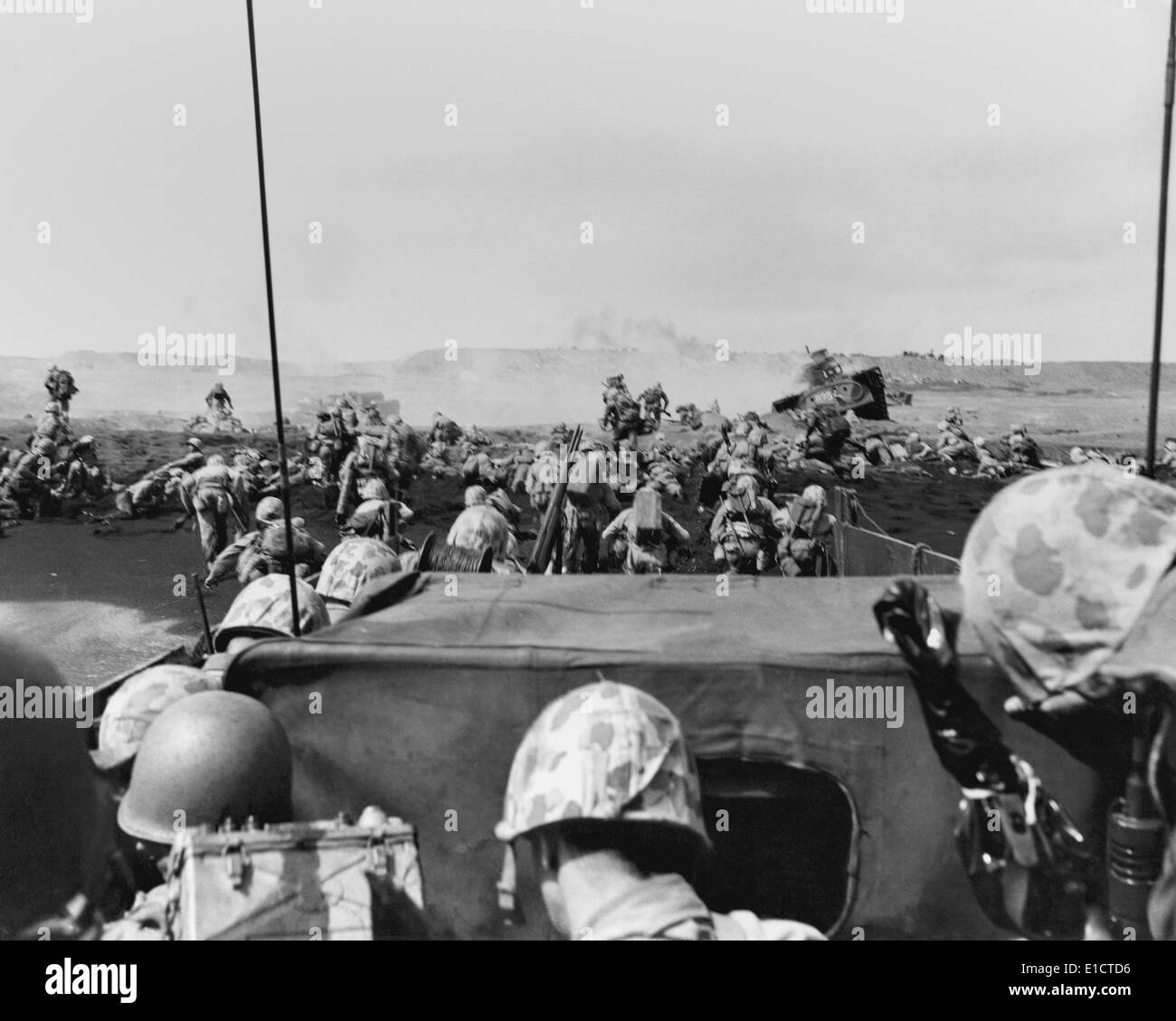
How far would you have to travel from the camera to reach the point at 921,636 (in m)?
4.49

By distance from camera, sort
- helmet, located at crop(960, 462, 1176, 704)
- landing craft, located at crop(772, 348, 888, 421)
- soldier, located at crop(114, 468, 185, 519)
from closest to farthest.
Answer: helmet, located at crop(960, 462, 1176, 704) < landing craft, located at crop(772, 348, 888, 421) < soldier, located at crop(114, 468, 185, 519)

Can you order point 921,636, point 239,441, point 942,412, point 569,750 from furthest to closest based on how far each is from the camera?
1. point 239,441
2. point 942,412
3. point 921,636
4. point 569,750

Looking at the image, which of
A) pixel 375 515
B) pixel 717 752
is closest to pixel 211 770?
pixel 717 752

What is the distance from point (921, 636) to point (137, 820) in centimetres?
284

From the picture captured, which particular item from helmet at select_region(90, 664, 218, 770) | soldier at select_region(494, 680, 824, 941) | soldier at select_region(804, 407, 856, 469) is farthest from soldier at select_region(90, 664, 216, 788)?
soldier at select_region(804, 407, 856, 469)

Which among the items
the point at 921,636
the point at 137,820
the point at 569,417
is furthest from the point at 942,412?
the point at 137,820

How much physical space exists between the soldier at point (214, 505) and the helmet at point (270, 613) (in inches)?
117

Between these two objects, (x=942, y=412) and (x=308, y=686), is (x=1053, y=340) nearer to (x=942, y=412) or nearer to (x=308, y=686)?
(x=942, y=412)

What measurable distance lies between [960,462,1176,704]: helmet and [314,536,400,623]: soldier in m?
3.29

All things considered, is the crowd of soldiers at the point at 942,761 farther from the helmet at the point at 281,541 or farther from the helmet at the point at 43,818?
the helmet at the point at 281,541

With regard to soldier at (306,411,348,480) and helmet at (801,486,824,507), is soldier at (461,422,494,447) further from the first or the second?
helmet at (801,486,824,507)

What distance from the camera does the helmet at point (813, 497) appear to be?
8.54 m

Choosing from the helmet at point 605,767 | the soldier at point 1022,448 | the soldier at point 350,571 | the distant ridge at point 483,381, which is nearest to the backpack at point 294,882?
the helmet at point 605,767

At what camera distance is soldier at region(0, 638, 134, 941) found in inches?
185
